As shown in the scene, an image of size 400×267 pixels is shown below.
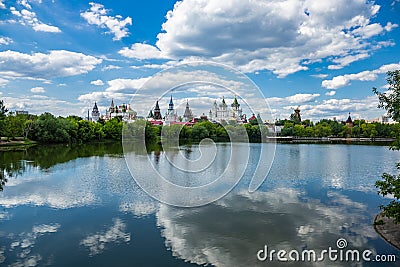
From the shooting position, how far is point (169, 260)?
7.87m

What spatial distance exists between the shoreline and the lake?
23cm

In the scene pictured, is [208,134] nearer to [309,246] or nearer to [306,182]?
[306,182]

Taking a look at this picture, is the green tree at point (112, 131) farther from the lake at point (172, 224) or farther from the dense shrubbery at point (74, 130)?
the lake at point (172, 224)

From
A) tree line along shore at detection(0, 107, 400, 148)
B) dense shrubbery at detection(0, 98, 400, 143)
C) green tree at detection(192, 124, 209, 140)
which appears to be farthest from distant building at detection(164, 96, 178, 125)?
green tree at detection(192, 124, 209, 140)

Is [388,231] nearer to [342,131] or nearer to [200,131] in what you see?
[200,131]

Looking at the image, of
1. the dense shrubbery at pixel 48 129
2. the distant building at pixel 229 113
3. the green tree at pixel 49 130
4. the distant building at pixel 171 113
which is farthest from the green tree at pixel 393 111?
the green tree at pixel 49 130

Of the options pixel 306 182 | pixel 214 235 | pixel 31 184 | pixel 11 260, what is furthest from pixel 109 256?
pixel 306 182

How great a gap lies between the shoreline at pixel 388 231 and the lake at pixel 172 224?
23 cm

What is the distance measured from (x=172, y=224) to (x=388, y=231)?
676 cm

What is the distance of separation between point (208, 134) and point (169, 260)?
40148 millimetres

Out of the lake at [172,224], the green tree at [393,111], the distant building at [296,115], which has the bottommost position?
the lake at [172,224]

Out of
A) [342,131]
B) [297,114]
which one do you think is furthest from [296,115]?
[342,131]

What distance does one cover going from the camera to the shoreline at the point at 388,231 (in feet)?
28.4

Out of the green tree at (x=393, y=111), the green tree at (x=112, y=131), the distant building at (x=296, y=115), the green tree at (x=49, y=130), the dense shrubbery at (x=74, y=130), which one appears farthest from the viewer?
the distant building at (x=296, y=115)
